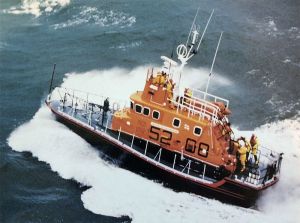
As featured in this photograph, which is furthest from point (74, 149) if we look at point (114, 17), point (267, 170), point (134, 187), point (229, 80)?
point (114, 17)

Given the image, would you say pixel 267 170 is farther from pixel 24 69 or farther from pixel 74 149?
pixel 24 69

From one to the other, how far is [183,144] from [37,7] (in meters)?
17.7

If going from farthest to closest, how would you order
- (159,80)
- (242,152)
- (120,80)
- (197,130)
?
1. (120,80)
2. (159,80)
3. (197,130)
4. (242,152)

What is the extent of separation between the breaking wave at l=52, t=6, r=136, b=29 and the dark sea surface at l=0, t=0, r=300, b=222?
59mm

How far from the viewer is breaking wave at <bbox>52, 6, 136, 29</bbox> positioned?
1092 inches

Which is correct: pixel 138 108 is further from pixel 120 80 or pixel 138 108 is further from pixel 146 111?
pixel 120 80

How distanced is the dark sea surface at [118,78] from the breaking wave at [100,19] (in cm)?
6

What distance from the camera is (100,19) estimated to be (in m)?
28.3

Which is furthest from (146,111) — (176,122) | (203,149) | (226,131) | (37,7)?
(37,7)

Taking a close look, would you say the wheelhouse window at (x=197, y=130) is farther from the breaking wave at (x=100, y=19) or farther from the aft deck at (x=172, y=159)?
the breaking wave at (x=100, y=19)

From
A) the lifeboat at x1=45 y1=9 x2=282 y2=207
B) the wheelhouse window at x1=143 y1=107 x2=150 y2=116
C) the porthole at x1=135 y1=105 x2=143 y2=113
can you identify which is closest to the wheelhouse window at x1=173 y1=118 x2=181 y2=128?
the lifeboat at x1=45 y1=9 x2=282 y2=207

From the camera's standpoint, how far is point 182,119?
Answer: 1568cm

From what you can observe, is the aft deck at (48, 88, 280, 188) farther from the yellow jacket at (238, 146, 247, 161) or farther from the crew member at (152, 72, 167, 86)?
the crew member at (152, 72, 167, 86)

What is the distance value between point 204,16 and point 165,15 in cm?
230
